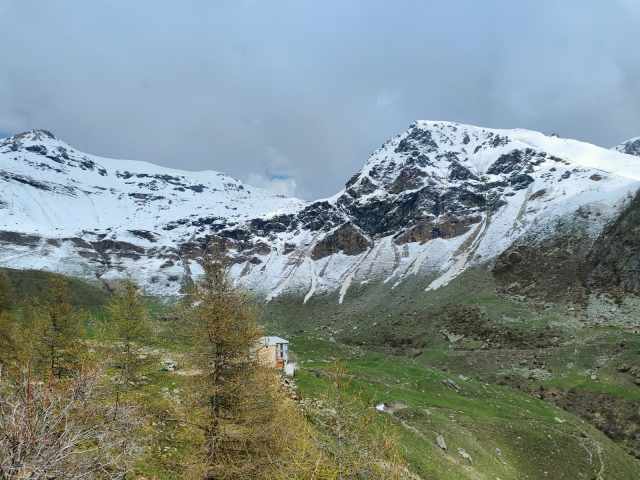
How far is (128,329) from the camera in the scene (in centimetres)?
1585

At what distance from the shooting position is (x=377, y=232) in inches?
6614

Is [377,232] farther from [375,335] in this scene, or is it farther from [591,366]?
[591,366]

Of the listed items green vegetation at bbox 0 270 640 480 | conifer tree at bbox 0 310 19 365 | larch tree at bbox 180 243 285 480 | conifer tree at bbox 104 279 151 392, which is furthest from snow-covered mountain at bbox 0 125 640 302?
larch tree at bbox 180 243 285 480

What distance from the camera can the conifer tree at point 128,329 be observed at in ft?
50.7

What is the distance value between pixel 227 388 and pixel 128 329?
8.13 m

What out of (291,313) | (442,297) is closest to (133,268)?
(291,313)

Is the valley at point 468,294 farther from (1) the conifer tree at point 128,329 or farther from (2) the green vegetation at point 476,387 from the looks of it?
(1) the conifer tree at point 128,329

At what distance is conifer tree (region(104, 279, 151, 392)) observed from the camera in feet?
50.7

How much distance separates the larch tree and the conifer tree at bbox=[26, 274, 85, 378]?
10.0m

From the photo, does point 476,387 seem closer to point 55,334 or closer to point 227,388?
point 227,388

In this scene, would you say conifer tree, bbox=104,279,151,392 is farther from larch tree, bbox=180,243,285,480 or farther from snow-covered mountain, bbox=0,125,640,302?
snow-covered mountain, bbox=0,125,640,302

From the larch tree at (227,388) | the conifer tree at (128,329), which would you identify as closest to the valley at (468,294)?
the conifer tree at (128,329)

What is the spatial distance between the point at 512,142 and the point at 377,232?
102 meters

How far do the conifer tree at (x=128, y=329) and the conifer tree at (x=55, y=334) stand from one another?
9.07 ft
